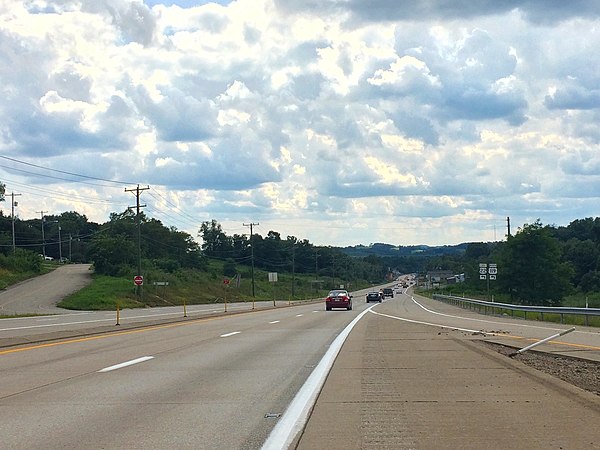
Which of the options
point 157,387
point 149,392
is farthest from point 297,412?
point 157,387

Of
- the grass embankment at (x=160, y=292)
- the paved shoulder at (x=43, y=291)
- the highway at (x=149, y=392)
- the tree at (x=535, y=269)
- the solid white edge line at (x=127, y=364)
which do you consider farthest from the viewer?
the tree at (x=535, y=269)

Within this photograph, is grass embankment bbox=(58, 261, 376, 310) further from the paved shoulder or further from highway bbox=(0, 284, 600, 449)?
highway bbox=(0, 284, 600, 449)

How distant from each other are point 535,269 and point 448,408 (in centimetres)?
6548

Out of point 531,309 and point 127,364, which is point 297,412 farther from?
point 531,309

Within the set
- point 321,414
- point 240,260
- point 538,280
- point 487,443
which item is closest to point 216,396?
point 321,414

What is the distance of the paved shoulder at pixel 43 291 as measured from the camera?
64.6 metres

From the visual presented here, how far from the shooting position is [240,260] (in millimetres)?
195125

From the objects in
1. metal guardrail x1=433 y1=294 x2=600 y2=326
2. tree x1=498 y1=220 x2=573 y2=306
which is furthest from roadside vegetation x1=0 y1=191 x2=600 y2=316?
metal guardrail x1=433 y1=294 x2=600 y2=326

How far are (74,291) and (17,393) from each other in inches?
2689

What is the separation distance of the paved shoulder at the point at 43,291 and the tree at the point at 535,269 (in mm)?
41560

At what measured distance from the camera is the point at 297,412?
32.3 feet

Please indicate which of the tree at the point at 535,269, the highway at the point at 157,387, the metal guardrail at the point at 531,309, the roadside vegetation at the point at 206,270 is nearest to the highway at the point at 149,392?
the highway at the point at 157,387

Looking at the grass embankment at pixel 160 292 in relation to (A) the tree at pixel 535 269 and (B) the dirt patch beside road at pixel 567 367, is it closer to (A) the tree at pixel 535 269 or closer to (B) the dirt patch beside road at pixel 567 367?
(A) the tree at pixel 535 269

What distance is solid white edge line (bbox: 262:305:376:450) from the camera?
8062 millimetres
